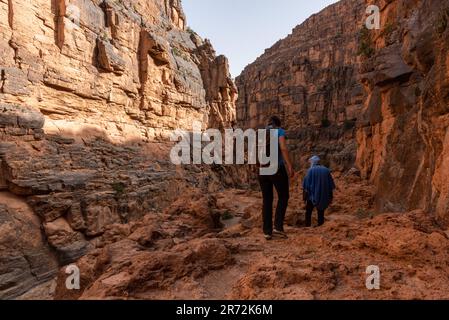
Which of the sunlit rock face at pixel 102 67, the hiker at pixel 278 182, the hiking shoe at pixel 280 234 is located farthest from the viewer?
the sunlit rock face at pixel 102 67

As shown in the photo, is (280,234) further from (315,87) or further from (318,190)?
(315,87)

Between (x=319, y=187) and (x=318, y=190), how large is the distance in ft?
0.21

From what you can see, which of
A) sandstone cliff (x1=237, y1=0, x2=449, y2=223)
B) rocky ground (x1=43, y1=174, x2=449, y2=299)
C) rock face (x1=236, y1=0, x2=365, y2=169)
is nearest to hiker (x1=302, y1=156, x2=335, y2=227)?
rocky ground (x1=43, y1=174, x2=449, y2=299)

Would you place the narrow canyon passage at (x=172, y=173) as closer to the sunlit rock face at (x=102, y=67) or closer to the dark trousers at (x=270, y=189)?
the sunlit rock face at (x=102, y=67)

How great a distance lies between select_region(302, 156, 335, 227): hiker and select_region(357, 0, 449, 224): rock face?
134cm

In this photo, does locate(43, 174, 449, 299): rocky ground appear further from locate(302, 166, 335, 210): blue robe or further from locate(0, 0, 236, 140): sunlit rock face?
locate(0, 0, 236, 140): sunlit rock face

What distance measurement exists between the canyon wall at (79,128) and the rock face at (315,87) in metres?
31.4

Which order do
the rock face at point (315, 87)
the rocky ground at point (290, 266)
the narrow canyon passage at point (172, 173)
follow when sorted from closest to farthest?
the rocky ground at point (290, 266) < the narrow canyon passage at point (172, 173) < the rock face at point (315, 87)

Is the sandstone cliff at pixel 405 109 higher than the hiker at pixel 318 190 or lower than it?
higher

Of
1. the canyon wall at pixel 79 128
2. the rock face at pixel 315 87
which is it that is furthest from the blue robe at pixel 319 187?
the rock face at pixel 315 87

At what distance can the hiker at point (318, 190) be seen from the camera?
5445 millimetres

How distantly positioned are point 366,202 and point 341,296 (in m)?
7.08

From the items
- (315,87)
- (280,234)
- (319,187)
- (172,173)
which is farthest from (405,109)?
(315,87)

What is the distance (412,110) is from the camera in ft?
22.5
